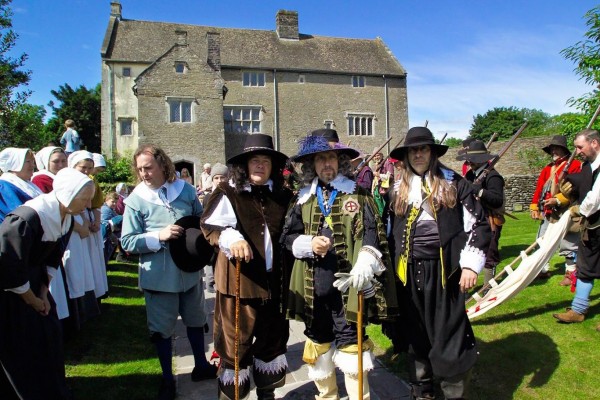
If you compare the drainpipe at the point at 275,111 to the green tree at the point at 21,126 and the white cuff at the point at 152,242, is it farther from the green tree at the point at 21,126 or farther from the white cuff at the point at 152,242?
the white cuff at the point at 152,242

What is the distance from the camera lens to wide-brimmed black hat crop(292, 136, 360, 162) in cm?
302

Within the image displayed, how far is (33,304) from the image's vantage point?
2.63 m

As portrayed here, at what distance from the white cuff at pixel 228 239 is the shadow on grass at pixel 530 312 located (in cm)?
321

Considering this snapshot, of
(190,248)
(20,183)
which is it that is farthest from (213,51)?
(190,248)

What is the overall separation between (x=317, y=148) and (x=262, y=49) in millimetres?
30837

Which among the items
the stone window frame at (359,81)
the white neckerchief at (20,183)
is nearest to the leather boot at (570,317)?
the white neckerchief at (20,183)

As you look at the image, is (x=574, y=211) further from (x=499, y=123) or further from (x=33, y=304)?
(x=499, y=123)

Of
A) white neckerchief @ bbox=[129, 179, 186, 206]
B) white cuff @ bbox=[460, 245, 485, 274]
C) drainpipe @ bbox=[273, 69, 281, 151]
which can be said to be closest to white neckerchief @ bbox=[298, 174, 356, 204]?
white cuff @ bbox=[460, 245, 485, 274]

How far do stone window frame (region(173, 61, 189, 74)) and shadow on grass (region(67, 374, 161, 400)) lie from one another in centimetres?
2446

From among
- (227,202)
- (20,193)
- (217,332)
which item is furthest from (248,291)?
(20,193)

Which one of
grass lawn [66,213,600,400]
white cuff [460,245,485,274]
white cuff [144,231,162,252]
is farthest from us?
grass lawn [66,213,600,400]

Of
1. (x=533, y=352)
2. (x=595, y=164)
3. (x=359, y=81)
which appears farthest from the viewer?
(x=359, y=81)

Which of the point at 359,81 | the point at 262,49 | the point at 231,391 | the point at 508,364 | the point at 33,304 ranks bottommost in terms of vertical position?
the point at 508,364

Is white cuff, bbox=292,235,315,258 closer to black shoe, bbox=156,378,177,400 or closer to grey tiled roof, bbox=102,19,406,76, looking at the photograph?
black shoe, bbox=156,378,177,400
